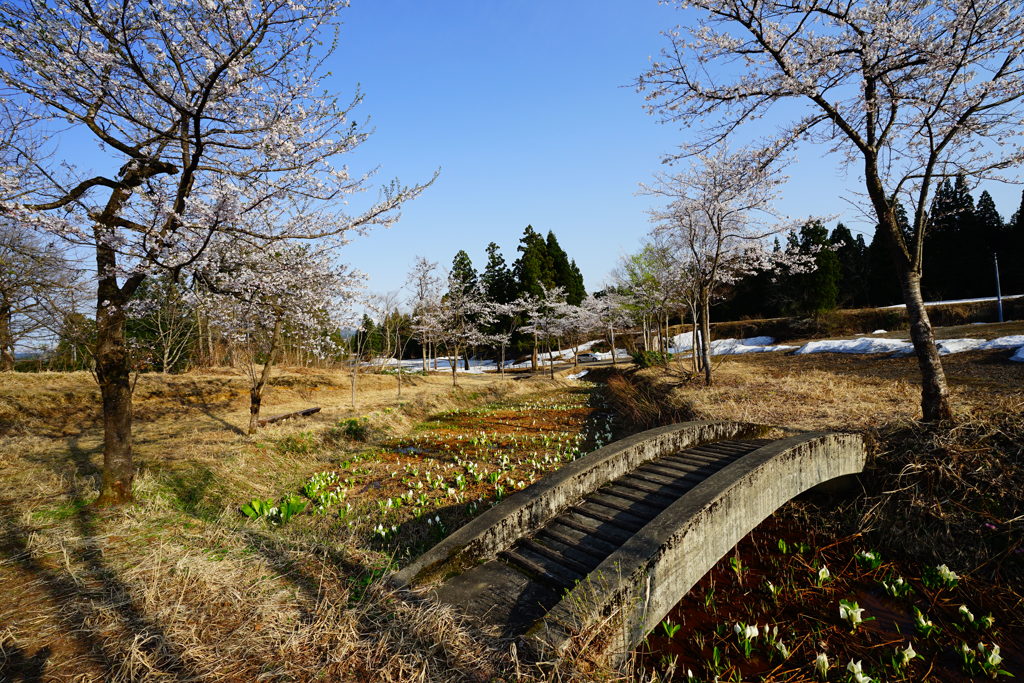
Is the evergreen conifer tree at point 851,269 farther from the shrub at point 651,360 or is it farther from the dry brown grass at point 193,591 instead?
the dry brown grass at point 193,591

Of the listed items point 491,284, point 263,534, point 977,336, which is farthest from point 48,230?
point 491,284

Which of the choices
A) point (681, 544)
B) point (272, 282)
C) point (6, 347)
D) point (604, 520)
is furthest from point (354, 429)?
point (6, 347)

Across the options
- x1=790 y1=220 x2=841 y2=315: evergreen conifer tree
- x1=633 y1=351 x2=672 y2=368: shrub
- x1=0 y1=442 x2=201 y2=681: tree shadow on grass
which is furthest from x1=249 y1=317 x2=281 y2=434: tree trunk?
x1=790 y1=220 x2=841 y2=315: evergreen conifer tree

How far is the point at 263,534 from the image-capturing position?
16.5ft

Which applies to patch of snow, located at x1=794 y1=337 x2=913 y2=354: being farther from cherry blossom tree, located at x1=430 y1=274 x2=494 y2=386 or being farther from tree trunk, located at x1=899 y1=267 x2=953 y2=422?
cherry blossom tree, located at x1=430 y1=274 x2=494 y2=386

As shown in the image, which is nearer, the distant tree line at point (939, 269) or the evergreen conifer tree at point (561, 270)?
the distant tree line at point (939, 269)

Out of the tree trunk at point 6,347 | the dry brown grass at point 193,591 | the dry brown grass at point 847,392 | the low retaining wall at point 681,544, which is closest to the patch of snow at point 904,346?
the dry brown grass at point 847,392

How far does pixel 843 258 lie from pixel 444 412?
49.0m

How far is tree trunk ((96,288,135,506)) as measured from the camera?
5219 mm

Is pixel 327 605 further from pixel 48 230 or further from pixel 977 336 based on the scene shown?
pixel 977 336

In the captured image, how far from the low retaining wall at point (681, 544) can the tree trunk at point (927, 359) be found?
5.29 ft

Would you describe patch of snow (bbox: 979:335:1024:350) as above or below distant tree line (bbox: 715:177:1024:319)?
below

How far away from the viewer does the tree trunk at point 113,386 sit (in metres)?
5.22

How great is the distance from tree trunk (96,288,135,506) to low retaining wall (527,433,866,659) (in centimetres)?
565
